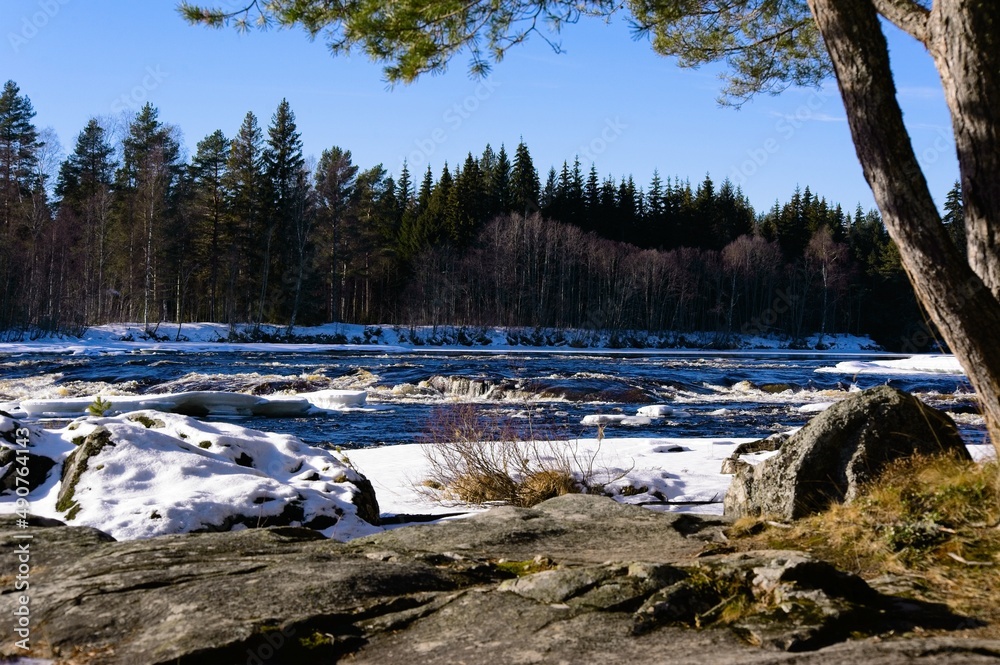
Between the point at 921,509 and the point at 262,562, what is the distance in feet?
10.7

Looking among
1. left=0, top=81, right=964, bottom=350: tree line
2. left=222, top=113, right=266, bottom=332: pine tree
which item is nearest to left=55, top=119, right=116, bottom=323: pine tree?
left=0, top=81, right=964, bottom=350: tree line

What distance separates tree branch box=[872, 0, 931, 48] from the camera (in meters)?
3.89

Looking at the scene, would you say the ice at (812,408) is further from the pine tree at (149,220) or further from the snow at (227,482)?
the pine tree at (149,220)

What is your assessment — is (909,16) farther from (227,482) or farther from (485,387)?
(485,387)

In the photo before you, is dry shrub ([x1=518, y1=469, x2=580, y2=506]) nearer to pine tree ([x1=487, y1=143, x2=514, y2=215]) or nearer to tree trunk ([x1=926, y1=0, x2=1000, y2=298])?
tree trunk ([x1=926, y1=0, x2=1000, y2=298])

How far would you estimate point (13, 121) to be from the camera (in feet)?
150

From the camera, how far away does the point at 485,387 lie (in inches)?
814

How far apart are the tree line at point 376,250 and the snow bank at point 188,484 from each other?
35484 mm

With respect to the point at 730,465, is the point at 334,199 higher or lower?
higher

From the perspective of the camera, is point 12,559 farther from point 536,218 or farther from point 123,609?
point 536,218

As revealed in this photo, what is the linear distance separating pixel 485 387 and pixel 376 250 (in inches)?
1453

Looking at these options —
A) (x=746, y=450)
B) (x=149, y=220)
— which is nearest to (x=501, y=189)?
(x=149, y=220)

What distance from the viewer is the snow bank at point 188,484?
5293 mm

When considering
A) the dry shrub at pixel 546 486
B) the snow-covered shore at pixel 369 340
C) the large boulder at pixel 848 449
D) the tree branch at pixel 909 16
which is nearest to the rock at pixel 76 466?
the dry shrub at pixel 546 486
